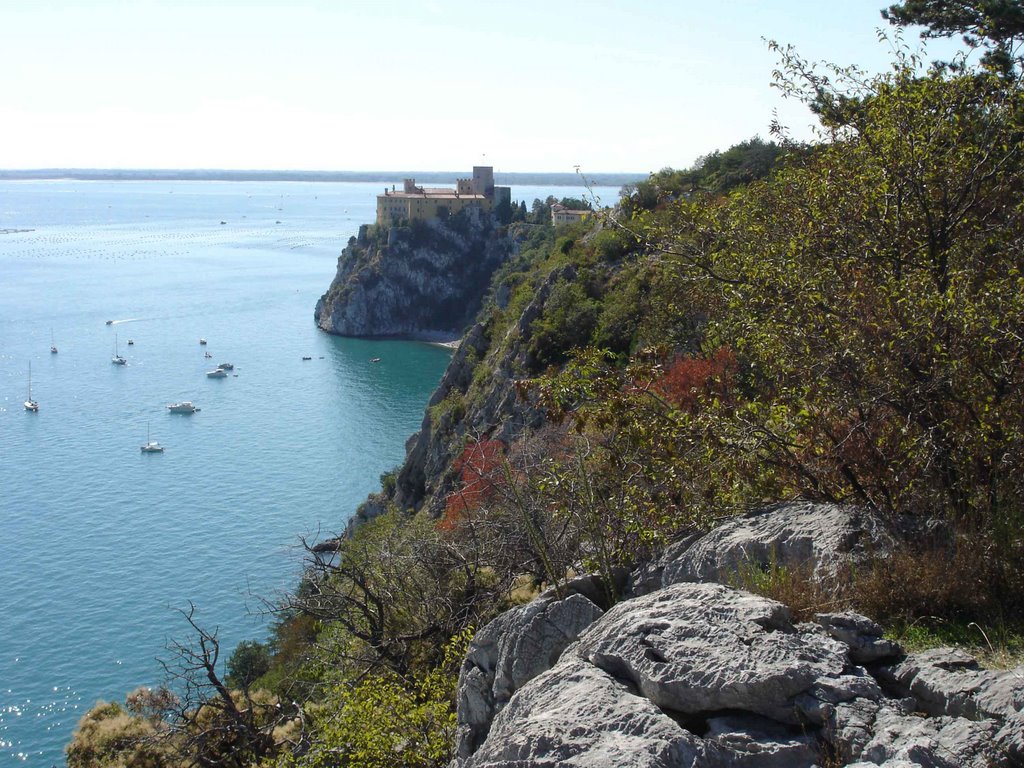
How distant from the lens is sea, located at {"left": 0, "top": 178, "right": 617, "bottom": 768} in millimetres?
31547

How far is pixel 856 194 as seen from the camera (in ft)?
25.4

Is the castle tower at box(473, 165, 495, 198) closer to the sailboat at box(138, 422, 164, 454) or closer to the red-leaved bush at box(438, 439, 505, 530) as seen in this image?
the sailboat at box(138, 422, 164, 454)

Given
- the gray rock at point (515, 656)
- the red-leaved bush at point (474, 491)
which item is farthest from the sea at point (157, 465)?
the gray rock at point (515, 656)

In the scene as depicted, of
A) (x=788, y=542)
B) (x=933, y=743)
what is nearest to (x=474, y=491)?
(x=788, y=542)

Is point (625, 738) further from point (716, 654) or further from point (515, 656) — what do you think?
point (515, 656)

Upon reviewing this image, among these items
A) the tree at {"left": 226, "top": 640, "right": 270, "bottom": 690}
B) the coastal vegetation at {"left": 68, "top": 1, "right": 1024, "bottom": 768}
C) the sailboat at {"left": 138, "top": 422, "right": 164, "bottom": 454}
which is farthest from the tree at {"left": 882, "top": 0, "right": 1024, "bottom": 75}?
the sailboat at {"left": 138, "top": 422, "right": 164, "bottom": 454}

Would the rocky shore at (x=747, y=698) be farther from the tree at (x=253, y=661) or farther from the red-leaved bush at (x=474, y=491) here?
the tree at (x=253, y=661)

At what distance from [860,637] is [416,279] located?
97775mm

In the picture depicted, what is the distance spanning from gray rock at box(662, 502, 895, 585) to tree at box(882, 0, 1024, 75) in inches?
364

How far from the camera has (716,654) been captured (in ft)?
15.3

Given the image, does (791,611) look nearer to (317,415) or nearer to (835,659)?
(835,659)

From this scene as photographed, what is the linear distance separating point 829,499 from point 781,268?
6.43 ft

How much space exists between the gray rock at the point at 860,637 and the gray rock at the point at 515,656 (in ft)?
5.93

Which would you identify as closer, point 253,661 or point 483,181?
point 253,661
